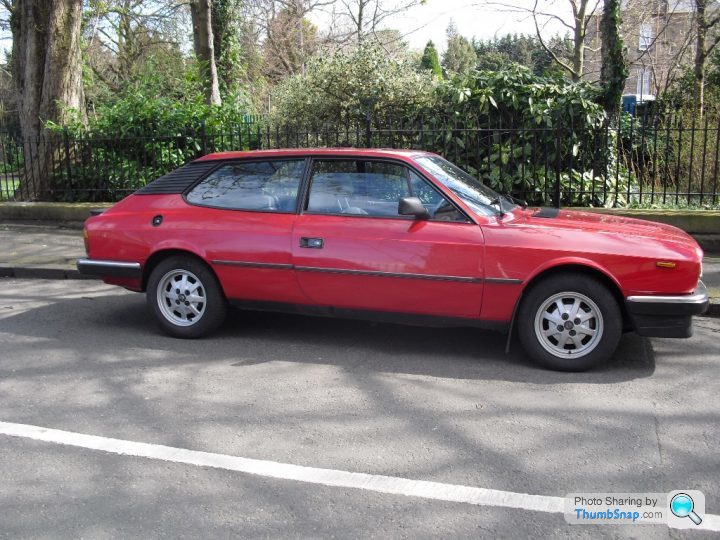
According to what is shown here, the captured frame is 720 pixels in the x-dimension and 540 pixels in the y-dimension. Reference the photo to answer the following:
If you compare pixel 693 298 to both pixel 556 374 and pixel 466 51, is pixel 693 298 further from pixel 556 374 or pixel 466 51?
pixel 466 51

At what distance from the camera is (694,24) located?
21516mm

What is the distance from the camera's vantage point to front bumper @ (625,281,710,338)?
15.9ft

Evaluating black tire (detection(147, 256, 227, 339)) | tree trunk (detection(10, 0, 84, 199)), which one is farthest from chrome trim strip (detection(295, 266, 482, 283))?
tree trunk (detection(10, 0, 84, 199))

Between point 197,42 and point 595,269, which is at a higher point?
point 197,42

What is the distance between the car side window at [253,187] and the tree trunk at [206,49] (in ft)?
30.3

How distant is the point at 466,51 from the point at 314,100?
186 feet

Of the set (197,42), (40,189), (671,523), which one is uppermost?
(197,42)

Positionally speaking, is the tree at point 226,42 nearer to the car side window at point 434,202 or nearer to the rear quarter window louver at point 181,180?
the rear quarter window louver at point 181,180

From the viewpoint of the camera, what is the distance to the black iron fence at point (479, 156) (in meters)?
10.1

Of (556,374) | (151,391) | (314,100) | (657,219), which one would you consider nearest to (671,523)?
(556,374)

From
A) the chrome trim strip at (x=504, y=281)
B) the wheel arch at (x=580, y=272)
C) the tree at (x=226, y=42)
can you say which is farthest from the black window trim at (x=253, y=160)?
the tree at (x=226, y=42)

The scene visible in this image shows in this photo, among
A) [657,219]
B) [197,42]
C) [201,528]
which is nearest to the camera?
[201,528]

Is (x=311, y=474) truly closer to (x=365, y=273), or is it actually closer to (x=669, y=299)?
(x=365, y=273)

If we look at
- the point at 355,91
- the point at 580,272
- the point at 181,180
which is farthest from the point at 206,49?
the point at 580,272
